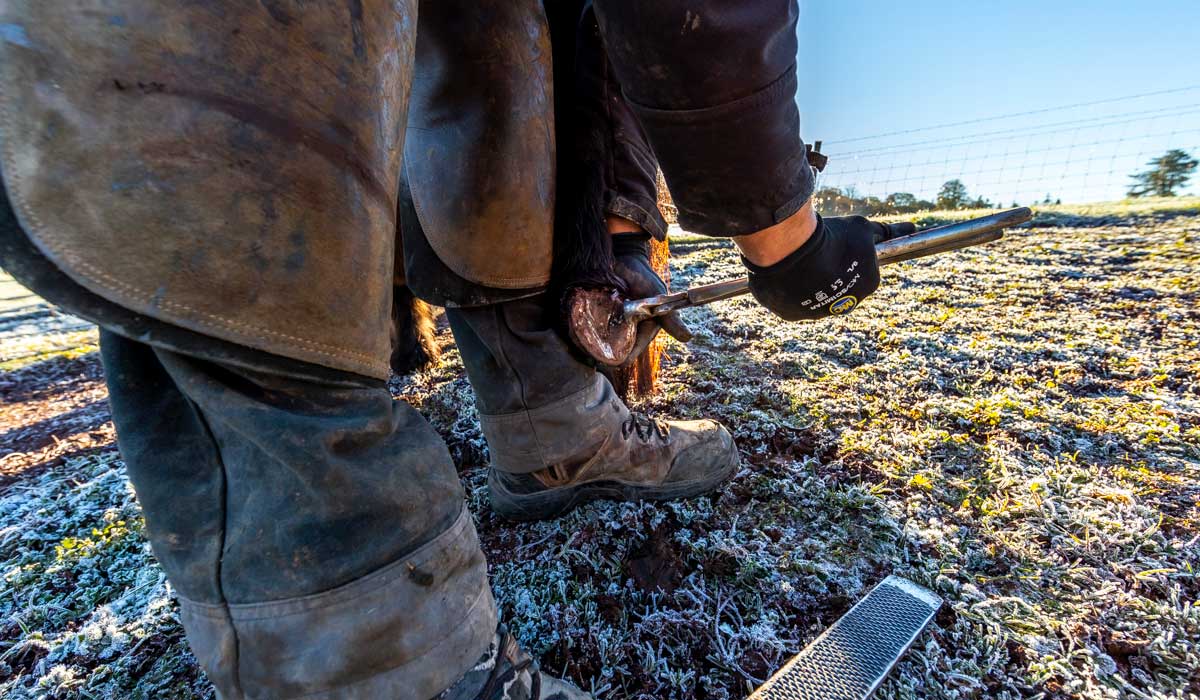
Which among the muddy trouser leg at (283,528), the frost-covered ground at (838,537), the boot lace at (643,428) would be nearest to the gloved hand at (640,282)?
the boot lace at (643,428)

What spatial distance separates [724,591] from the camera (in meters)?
1.09

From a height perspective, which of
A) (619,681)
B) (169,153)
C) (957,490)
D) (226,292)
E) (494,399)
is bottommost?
(619,681)

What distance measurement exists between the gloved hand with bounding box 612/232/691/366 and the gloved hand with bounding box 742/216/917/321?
0.23 m

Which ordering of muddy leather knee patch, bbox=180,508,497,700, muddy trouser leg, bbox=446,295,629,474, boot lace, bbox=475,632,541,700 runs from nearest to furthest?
muddy leather knee patch, bbox=180,508,497,700 < boot lace, bbox=475,632,541,700 < muddy trouser leg, bbox=446,295,629,474

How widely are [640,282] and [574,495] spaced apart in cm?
60

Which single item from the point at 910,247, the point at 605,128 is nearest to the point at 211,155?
the point at 605,128

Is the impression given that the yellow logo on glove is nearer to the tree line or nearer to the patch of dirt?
the patch of dirt

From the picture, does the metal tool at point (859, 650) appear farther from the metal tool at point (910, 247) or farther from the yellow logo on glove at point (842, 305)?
the metal tool at point (910, 247)

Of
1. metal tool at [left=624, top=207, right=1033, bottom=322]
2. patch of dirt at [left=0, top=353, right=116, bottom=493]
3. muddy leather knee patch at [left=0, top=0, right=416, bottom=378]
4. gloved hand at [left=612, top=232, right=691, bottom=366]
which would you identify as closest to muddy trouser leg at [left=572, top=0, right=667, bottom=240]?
gloved hand at [left=612, top=232, right=691, bottom=366]

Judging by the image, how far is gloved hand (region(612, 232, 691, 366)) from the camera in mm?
1396

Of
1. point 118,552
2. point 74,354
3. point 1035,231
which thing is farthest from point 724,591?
point 1035,231

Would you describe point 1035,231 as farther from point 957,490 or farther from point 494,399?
point 494,399

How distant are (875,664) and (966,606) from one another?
289 mm

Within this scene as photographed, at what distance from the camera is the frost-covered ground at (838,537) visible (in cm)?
95
